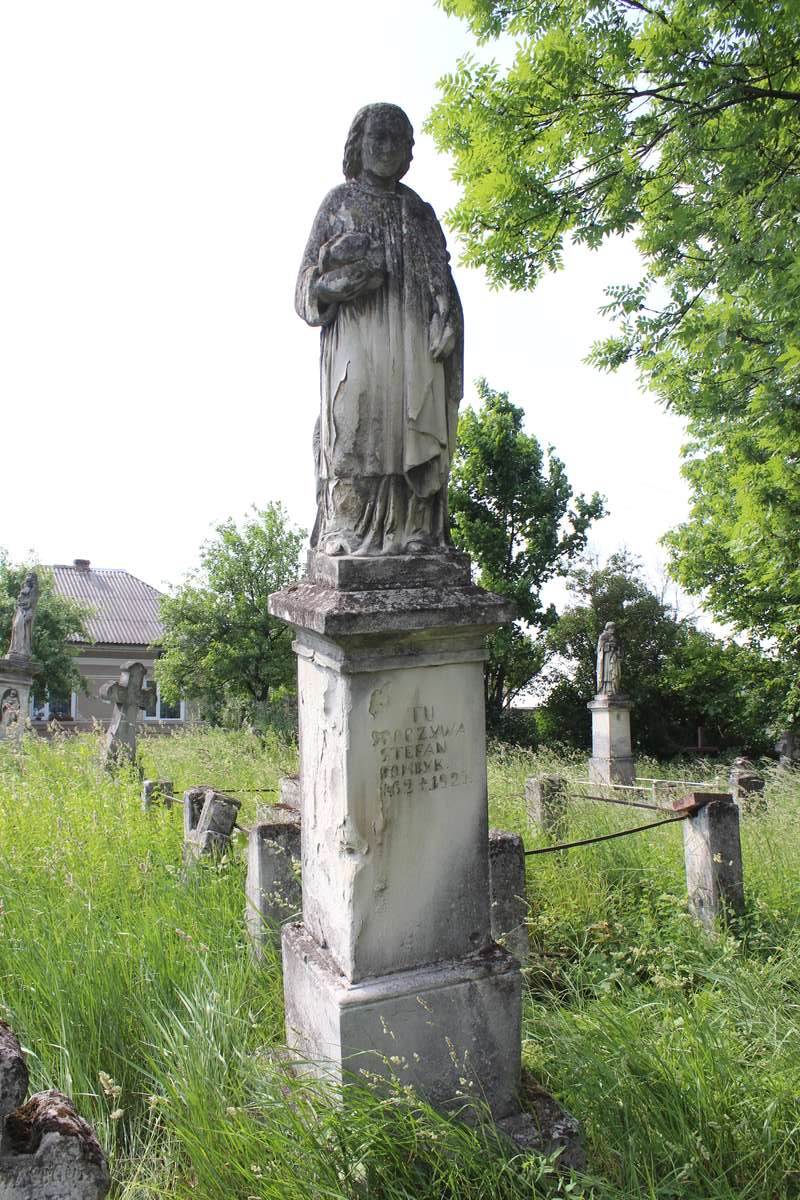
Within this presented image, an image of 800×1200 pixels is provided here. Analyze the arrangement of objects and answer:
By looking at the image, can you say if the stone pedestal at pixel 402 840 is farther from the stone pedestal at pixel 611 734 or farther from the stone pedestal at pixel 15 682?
the stone pedestal at pixel 611 734

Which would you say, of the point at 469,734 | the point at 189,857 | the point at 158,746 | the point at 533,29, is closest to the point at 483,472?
the point at 158,746

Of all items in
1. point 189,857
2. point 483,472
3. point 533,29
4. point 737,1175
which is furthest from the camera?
point 483,472

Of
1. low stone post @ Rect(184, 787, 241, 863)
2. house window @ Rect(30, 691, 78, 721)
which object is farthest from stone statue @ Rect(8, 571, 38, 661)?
house window @ Rect(30, 691, 78, 721)

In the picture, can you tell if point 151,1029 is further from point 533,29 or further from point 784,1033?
point 533,29

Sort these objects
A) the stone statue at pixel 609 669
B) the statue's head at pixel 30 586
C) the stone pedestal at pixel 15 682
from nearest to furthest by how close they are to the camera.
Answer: the stone pedestal at pixel 15 682, the statue's head at pixel 30 586, the stone statue at pixel 609 669

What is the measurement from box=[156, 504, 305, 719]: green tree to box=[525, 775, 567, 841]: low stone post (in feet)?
50.8

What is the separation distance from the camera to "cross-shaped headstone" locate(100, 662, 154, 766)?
989 centimetres

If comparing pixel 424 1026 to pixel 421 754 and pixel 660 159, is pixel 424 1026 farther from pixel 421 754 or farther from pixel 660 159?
pixel 660 159

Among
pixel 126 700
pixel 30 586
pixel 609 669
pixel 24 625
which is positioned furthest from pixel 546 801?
pixel 30 586

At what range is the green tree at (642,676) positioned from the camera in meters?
24.4

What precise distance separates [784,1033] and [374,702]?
2.18 metres

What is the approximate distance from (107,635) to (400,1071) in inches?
1441

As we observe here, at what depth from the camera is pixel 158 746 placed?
13172 millimetres

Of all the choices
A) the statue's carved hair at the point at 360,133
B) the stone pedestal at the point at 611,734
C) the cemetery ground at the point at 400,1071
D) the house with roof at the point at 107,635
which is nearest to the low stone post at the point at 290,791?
the cemetery ground at the point at 400,1071
